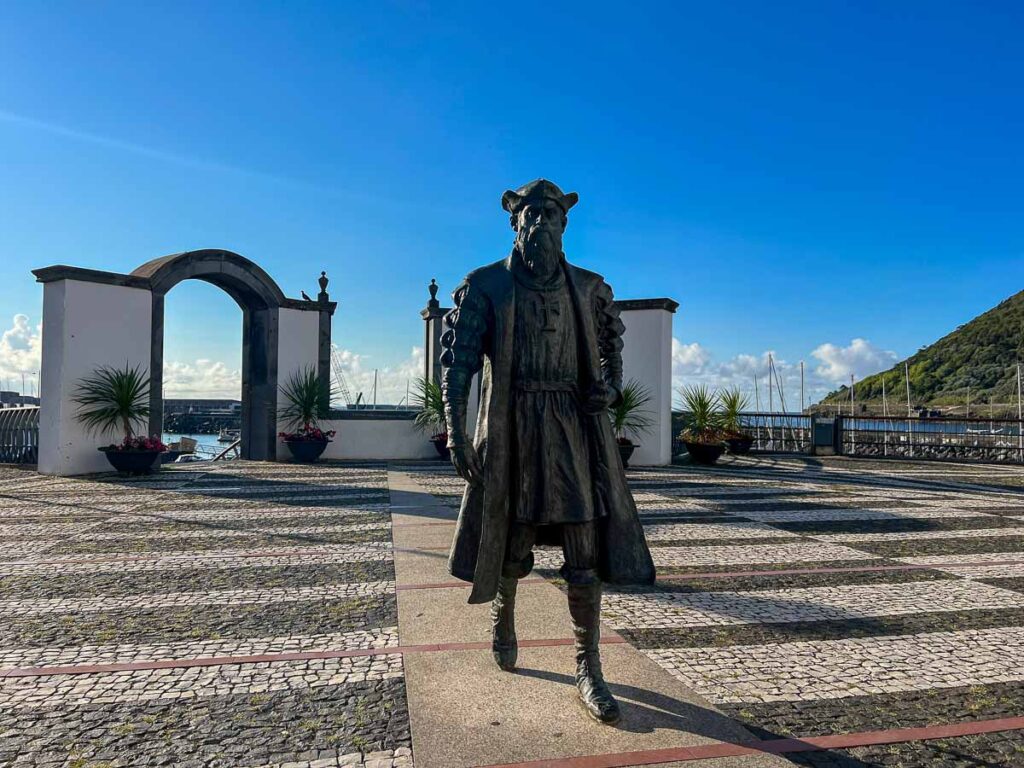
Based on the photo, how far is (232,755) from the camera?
2.26 metres

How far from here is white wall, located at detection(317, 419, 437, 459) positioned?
15.7 metres

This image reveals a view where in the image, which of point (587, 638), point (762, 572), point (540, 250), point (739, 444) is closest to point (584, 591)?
point (587, 638)

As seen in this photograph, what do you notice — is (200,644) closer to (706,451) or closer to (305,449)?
(305,449)

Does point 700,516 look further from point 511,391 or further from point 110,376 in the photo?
point 110,376

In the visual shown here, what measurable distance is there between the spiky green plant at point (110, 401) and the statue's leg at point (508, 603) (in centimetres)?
Answer: 1114

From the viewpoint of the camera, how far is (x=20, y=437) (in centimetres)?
1357

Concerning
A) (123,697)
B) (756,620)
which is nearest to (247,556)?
(123,697)

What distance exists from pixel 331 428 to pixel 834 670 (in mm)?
13746

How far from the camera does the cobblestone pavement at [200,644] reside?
7.69 ft

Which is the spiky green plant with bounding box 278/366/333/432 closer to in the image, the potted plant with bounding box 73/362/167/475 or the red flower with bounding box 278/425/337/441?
the red flower with bounding box 278/425/337/441

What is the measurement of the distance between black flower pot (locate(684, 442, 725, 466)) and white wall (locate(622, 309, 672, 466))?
56 centimetres

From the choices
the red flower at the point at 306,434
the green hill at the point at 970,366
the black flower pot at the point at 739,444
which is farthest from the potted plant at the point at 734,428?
the green hill at the point at 970,366

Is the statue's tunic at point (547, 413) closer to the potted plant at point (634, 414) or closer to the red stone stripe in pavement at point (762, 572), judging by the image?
the red stone stripe in pavement at point (762, 572)

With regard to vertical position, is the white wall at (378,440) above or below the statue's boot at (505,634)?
above
